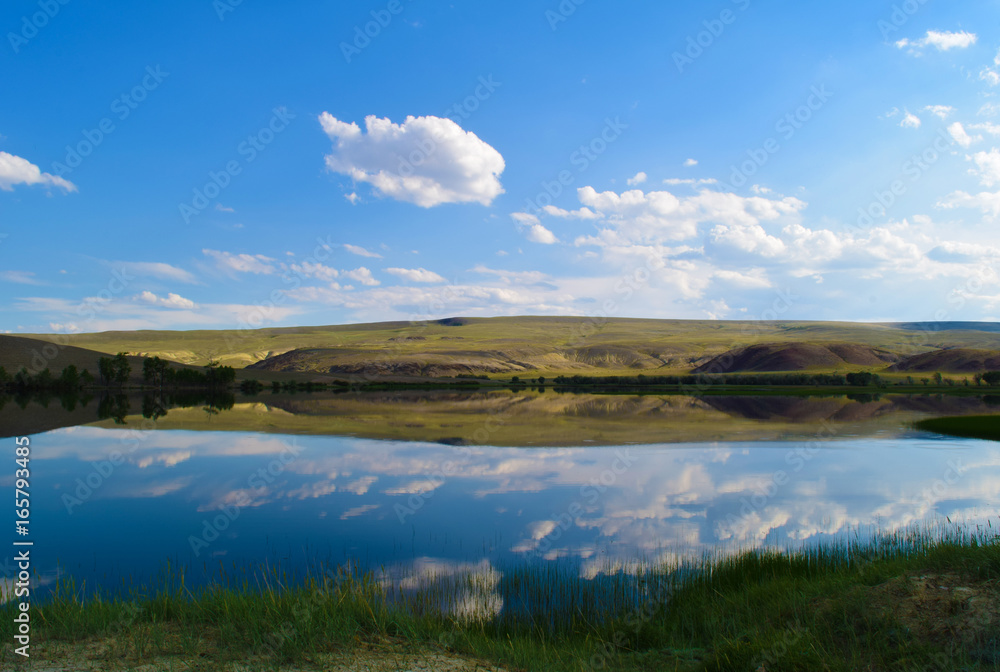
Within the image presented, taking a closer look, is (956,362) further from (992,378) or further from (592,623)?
(592,623)

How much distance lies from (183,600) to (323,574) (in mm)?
2464

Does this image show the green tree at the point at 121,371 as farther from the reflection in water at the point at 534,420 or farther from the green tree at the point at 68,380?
the reflection in water at the point at 534,420

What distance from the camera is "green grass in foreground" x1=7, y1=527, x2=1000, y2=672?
6262 millimetres

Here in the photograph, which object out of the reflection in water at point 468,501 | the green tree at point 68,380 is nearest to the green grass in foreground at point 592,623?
the reflection in water at point 468,501

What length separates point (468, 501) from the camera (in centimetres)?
1628

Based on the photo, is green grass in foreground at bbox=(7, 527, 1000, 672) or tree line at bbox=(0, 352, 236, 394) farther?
tree line at bbox=(0, 352, 236, 394)

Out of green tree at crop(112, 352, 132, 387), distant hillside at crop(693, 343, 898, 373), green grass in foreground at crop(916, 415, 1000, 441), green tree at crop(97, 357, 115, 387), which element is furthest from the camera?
distant hillside at crop(693, 343, 898, 373)

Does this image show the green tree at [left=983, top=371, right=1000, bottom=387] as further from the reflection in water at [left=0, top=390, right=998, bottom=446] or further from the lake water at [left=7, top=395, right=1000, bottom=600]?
the lake water at [left=7, top=395, right=1000, bottom=600]

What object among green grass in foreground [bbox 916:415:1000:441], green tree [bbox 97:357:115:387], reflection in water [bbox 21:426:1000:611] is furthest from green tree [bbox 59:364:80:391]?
green grass in foreground [bbox 916:415:1000:441]

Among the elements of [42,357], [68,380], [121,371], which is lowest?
[68,380]

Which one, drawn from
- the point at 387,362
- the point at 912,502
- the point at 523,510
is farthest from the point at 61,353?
the point at 912,502

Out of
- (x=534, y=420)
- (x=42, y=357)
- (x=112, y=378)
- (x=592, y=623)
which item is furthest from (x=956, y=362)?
(x=42, y=357)

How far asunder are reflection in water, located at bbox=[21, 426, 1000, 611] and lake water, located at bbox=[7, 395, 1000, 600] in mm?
71

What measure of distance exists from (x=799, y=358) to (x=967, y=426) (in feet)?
337
